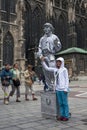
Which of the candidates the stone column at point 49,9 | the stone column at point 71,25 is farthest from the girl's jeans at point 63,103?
the stone column at point 71,25

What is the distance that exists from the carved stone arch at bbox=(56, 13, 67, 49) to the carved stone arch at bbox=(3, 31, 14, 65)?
444 inches

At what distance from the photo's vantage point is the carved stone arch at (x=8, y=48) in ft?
115

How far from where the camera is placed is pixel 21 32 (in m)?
36.5

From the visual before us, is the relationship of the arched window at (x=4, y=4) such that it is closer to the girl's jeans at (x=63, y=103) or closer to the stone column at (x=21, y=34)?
the stone column at (x=21, y=34)

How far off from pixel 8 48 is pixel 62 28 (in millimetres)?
13097

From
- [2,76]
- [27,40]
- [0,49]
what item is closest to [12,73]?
[2,76]

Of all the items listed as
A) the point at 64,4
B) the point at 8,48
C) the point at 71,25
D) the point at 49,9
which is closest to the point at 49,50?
the point at 8,48

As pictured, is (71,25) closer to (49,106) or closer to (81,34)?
(81,34)

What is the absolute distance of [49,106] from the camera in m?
7.94

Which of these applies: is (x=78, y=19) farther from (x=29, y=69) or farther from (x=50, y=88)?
(x=50, y=88)

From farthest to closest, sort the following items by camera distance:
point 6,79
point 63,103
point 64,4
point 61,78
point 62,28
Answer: point 64,4, point 62,28, point 6,79, point 61,78, point 63,103

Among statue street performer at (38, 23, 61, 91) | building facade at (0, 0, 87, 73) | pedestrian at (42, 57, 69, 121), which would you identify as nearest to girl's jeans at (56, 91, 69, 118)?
pedestrian at (42, 57, 69, 121)

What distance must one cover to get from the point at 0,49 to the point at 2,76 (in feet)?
73.1

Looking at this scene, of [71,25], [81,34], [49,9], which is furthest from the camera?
[81,34]
